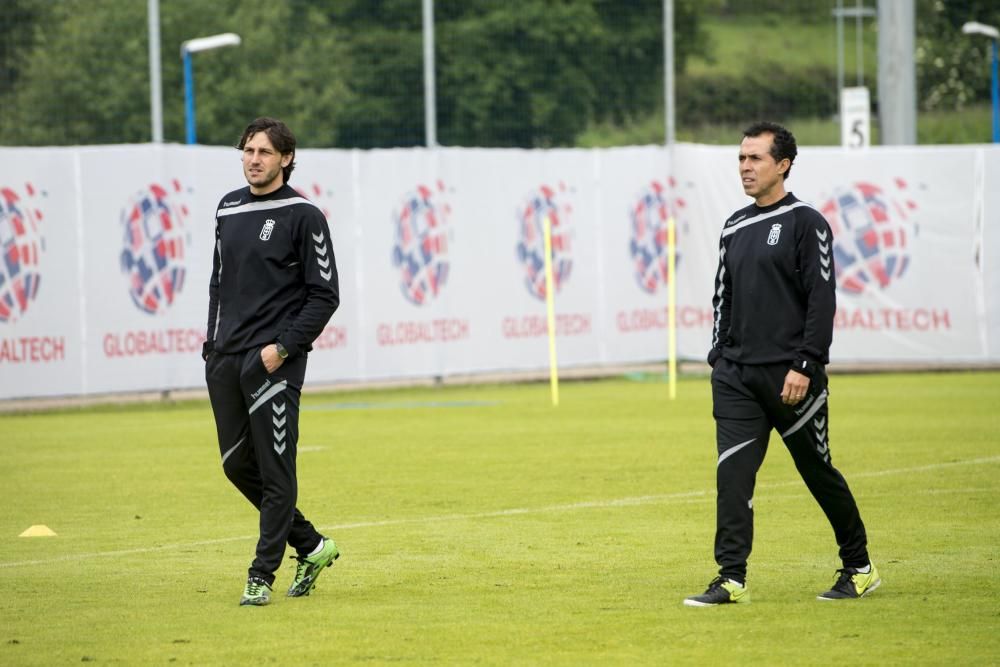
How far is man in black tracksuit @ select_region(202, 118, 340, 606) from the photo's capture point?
28.9ft

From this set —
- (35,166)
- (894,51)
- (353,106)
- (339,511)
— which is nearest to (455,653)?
(339,511)

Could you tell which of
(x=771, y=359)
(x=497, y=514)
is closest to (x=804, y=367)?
(x=771, y=359)

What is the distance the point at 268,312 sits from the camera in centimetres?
885

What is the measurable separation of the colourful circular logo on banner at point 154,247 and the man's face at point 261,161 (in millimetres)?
12523

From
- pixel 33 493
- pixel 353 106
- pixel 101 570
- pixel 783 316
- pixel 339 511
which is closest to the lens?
pixel 783 316

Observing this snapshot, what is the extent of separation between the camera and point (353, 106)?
26.0 meters

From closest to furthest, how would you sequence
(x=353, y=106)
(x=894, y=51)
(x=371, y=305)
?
(x=371, y=305)
(x=353, y=106)
(x=894, y=51)

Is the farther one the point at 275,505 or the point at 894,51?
the point at 894,51

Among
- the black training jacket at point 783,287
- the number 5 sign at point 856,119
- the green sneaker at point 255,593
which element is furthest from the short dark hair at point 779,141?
the number 5 sign at point 856,119

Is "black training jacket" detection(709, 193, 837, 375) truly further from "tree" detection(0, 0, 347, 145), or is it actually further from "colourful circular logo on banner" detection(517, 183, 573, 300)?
"colourful circular logo on banner" detection(517, 183, 573, 300)

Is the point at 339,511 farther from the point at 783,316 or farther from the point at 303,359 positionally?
the point at 783,316

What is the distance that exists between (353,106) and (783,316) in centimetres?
1792

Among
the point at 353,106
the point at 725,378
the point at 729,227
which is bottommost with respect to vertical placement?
the point at 725,378

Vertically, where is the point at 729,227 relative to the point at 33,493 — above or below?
above
